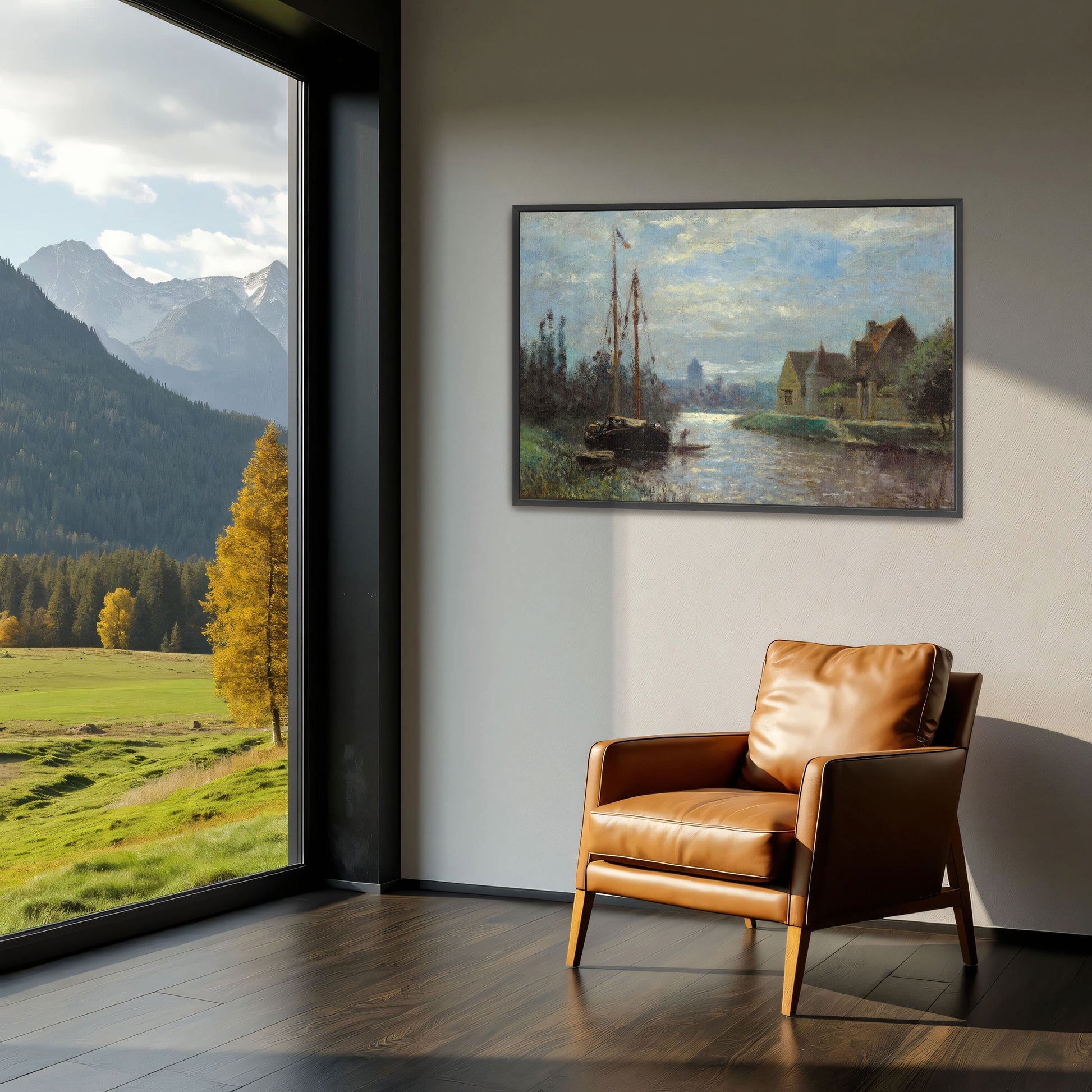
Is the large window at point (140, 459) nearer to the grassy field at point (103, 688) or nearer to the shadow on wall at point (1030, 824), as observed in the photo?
the grassy field at point (103, 688)

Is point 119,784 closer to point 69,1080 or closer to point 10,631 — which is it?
point 10,631

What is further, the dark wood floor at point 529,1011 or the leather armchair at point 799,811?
the leather armchair at point 799,811

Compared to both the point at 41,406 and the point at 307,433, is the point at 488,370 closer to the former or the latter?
the point at 307,433

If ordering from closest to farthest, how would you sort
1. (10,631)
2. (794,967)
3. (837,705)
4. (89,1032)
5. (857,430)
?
(89,1032)
(794,967)
(10,631)
(837,705)
(857,430)

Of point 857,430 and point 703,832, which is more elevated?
point 857,430

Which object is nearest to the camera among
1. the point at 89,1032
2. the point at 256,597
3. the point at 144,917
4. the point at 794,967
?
the point at 89,1032

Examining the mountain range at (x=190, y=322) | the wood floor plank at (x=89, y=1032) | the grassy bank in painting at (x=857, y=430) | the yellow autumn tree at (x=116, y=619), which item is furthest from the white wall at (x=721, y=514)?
the wood floor plank at (x=89, y=1032)

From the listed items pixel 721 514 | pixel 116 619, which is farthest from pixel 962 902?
pixel 116 619

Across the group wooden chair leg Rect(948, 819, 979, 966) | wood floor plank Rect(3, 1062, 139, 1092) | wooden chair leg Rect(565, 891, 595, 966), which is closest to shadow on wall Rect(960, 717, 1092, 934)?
wooden chair leg Rect(948, 819, 979, 966)
